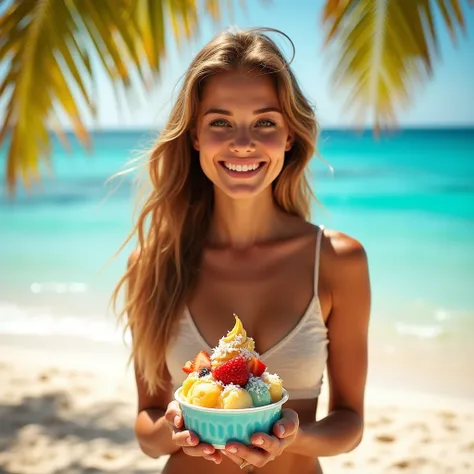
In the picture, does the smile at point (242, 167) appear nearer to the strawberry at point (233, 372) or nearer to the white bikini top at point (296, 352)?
the white bikini top at point (296, 352)

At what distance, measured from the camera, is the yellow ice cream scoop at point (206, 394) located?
75.9 inches

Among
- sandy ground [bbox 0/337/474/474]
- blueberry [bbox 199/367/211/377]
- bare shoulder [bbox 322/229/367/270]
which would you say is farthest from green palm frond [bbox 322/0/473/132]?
sandy ground [bbox 0/337/474/474]

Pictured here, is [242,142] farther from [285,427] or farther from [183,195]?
[285,427]

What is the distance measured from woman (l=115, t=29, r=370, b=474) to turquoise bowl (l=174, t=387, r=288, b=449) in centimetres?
46

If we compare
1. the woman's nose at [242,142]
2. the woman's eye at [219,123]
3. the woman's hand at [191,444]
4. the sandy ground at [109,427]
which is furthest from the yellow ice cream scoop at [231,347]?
the sandy ground at [109,427]

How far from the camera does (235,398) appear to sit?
1896mm

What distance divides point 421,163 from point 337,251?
105 feet

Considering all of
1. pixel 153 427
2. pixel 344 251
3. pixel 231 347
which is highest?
pixel 344 251

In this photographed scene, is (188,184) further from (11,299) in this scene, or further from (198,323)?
(11,299)

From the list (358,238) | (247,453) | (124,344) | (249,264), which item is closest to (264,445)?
(247,453)

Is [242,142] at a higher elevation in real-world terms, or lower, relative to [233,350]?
higher

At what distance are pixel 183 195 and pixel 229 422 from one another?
4.35 ft

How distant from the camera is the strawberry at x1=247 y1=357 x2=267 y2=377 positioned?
2.04 metres

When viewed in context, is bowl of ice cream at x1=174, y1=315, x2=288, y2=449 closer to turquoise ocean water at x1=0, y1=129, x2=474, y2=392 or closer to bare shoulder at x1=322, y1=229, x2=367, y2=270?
bare shoulder at x1=322, y1=229, x2=367, y2=270
